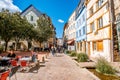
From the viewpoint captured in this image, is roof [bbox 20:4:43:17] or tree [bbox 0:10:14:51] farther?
roof [bbox 20:4:43:17]

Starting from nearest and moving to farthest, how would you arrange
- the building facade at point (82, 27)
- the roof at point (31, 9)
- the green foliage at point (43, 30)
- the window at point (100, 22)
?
1. the window at point (100, 22)
2. the building facade at point (82, 27)
3. the green foliage at point (43, 30)
4. the roof at point (31, 9)

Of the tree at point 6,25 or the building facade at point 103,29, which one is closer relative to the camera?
the building facade at point 103,29

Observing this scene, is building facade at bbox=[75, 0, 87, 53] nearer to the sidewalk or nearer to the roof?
the sidewalk

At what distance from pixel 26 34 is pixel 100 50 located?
2695 cm

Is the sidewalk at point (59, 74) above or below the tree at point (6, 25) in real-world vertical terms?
below

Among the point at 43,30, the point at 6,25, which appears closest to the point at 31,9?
the point at 43,30

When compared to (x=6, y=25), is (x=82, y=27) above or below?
below

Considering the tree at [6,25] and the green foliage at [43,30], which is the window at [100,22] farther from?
the green foliage at [43,30]

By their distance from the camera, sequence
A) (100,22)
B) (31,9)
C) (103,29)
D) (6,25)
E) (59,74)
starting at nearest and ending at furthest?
(59,74)
(103,29)
(100,22)
(6,25)
(31,9)

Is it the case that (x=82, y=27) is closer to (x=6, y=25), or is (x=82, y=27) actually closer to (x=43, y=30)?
(x=6, y=25)

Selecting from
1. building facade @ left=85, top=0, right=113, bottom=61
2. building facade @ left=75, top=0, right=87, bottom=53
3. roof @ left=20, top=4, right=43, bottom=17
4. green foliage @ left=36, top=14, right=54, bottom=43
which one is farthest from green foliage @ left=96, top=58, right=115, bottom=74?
roof @ left=20, top=4, right=43, bottom=17

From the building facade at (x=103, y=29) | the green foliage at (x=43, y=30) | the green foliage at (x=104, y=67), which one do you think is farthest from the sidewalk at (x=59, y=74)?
the green foliage at (x=43, y=30)

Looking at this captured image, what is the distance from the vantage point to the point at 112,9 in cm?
1920

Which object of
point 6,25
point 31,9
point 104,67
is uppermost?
point 31,9
